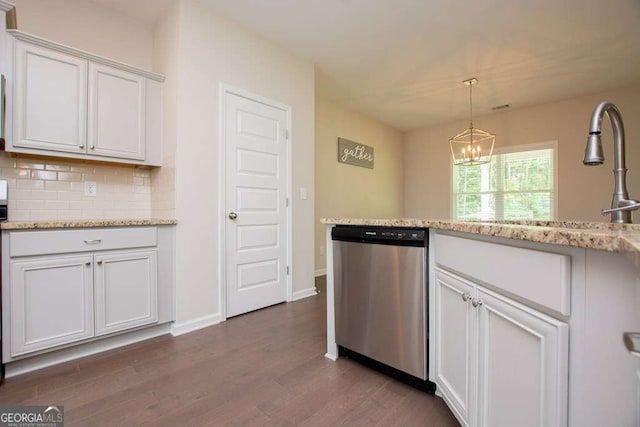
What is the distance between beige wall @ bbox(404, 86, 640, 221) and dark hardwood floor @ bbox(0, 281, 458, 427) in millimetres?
4374

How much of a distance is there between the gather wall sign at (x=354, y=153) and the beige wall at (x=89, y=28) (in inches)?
110

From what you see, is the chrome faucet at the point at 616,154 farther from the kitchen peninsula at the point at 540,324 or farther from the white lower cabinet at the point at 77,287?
the white lower cabinet at the point at 77,287

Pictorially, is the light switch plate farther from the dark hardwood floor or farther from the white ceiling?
the white ceiling

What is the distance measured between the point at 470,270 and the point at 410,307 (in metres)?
0.44

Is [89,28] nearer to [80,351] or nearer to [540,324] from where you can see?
[80,351]

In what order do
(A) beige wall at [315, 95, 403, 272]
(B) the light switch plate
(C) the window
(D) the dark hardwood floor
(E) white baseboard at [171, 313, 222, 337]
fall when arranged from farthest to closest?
1. (C) the window
2. (A) beige wall at [315, 95, 403, 272]
3. (B) the light switch plate
4. (E) white baseboard at [171, 313, 222, 337]
5. (D) the dark hardwood floor

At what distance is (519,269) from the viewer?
0.83 m

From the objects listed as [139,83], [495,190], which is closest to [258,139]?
[139,83]

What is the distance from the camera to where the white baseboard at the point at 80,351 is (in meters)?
1.68

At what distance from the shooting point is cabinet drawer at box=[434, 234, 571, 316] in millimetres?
688

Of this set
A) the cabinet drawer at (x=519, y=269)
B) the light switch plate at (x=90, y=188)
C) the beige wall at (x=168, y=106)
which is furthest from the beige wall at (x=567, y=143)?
the light switch plate at (x=90, y=188)

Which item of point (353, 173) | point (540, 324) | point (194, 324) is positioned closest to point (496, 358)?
point (540, 324)

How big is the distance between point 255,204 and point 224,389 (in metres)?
1.61

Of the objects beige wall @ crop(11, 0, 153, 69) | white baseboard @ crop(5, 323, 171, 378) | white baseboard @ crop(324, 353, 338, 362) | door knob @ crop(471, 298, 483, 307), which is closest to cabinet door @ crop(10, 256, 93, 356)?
white baseboard @ crop(5, 323, 171, 378)
